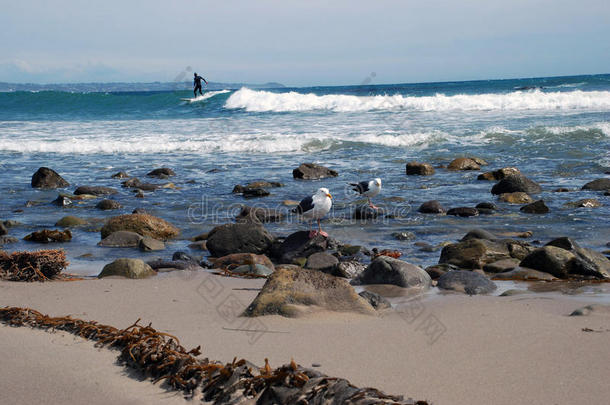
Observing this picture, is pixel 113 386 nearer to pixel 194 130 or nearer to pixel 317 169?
pixel 317 169

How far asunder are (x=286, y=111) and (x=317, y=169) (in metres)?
24.6

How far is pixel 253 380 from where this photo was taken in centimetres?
283

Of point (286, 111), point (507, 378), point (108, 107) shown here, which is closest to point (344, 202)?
point (507, 378)

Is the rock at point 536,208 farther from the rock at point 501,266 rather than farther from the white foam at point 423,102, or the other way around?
the white foam at point 423,102

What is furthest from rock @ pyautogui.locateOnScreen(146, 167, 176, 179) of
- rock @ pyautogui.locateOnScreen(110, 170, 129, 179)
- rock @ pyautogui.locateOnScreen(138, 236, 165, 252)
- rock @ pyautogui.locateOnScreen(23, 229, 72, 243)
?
rock @ pyautogui.locateOnScreen(138, 236, 165, 252)

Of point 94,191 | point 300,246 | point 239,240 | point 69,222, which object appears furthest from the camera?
point 94,191

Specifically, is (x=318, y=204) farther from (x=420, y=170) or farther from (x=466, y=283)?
(x=420, y=170)

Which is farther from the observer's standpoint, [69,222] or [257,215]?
[257,215]

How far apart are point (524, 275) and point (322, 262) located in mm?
2252

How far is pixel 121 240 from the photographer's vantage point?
8492 millimetres

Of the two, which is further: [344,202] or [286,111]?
[286,111]

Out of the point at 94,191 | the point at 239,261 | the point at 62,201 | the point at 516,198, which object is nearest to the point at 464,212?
the point at 516,198

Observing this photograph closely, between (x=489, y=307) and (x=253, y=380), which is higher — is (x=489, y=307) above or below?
below

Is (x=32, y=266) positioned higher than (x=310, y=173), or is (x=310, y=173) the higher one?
(x=32, y=266)
